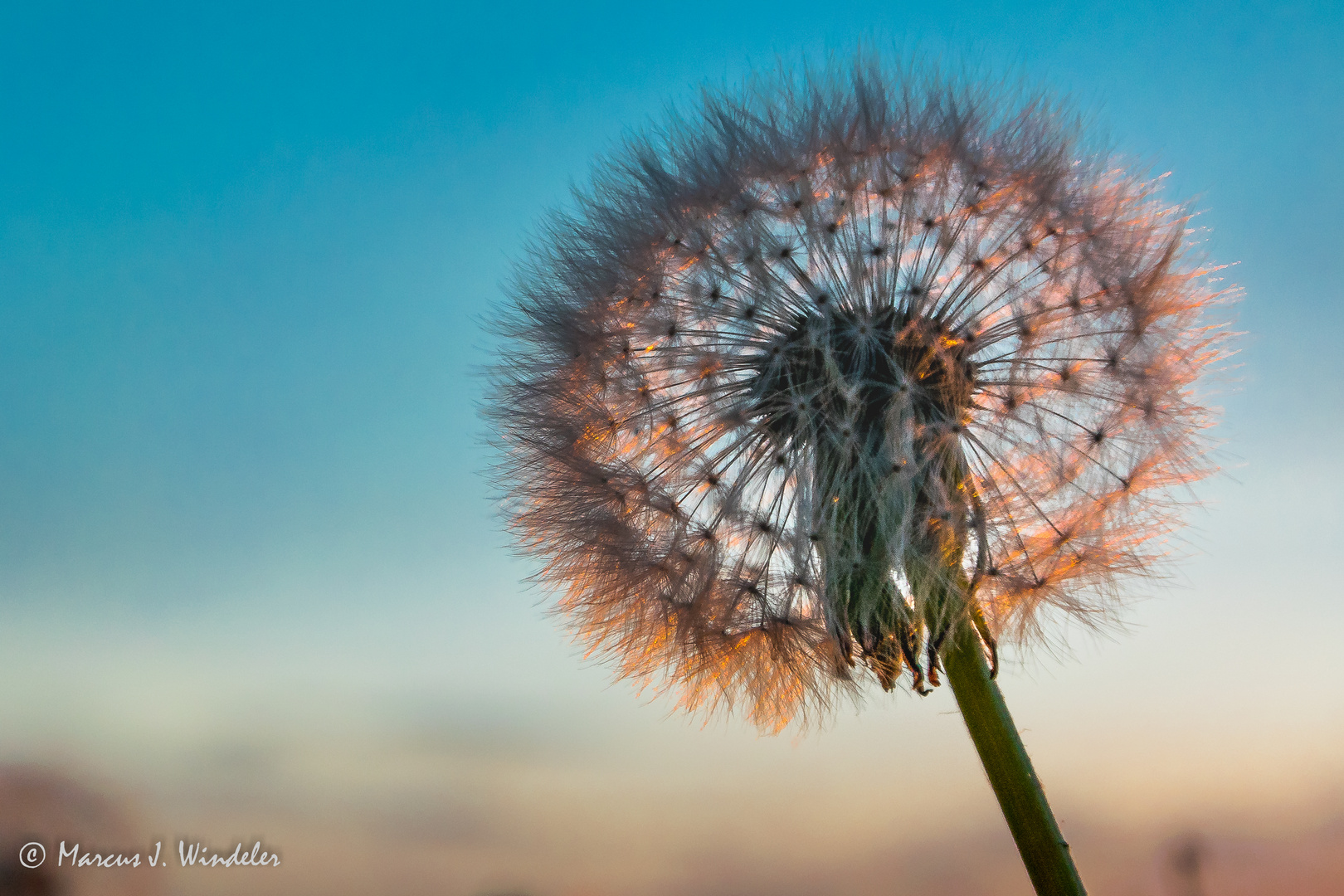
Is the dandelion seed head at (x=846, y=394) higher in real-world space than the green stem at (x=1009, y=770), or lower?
higher

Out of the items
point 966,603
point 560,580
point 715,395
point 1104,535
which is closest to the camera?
point 966,603

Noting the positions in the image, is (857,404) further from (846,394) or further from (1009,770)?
(1009,770)

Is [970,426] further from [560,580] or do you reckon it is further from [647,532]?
[560,580]

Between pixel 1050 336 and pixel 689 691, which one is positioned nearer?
pixel 1050 336

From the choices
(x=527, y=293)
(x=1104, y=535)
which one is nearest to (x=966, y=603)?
(x=1104, y=535)
